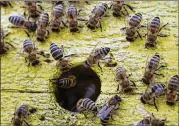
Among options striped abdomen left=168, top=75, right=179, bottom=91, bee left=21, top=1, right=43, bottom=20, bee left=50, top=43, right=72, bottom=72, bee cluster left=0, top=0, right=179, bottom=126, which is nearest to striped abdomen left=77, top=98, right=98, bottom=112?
bee cluster left=0, top=0, right=179, bottom=126

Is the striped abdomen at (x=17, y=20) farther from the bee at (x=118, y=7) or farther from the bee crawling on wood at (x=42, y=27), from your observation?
the bee at (x=118, y=7)

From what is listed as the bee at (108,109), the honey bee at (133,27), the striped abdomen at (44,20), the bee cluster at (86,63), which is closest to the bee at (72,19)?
the bee cluster at (86,63)

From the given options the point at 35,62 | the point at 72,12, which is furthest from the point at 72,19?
the point at 35,62

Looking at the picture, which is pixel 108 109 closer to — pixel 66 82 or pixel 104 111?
pixel 104 111

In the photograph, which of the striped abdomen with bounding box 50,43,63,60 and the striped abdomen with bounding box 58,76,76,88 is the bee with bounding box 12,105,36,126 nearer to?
the striped abdomen with bounding box 58,76,76,88

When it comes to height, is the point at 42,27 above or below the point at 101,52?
above

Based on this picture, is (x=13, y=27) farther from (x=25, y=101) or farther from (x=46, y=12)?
(x=25, y=101)

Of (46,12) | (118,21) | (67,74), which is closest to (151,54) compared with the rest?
(118,21)
